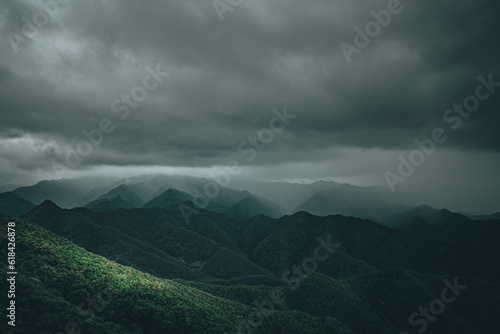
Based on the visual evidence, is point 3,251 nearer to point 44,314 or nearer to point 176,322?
point 44,314

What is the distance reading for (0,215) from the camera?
96.4 metres

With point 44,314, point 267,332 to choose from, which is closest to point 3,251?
point 44,314

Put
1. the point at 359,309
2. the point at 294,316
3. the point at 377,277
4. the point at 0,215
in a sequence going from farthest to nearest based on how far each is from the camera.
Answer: the point at 377,277
the point at 359,309
the point at 294,316
the point at 0,215

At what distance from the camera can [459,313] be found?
16000 centimetres

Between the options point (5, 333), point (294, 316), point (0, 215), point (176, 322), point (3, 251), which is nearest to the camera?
point (5, 333)

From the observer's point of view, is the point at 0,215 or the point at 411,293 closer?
the point at 0,215

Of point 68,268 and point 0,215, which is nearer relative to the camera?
point 68,268

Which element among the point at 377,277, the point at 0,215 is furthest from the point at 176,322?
the point at 377,277

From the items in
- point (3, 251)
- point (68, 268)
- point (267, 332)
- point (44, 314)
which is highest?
point (3, 251)

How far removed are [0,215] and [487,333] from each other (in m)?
246

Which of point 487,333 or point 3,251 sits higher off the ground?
point 3,251

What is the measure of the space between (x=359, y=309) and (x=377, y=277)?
3492 centimetres

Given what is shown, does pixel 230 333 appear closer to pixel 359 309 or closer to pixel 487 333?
pixel 359 309

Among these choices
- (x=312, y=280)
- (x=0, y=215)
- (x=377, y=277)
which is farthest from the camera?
(x=377, y=277)
